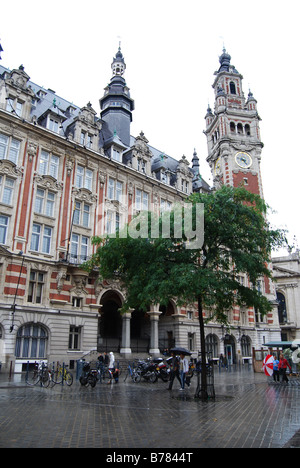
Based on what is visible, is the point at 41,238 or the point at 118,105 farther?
the point at 118,105

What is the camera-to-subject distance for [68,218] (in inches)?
1231

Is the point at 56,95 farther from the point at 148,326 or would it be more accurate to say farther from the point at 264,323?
the point at 264,323

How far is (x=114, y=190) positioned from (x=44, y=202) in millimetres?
8280

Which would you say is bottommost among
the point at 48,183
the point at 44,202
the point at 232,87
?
the point at 44,202

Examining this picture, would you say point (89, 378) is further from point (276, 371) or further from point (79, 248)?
point (79, 248)

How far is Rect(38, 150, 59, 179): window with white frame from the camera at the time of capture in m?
30.9

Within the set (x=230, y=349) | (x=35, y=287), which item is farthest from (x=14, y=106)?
(x=230, y=349)

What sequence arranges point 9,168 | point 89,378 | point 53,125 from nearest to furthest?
point 89,378, point 9,168, point 53,125

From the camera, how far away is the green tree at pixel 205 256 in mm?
15102

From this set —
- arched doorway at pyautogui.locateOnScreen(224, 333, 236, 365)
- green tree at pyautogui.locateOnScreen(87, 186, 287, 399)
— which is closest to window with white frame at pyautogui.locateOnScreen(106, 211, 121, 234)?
green tree at pyautogui.locateOnScreen(87, 186, 287, 399)

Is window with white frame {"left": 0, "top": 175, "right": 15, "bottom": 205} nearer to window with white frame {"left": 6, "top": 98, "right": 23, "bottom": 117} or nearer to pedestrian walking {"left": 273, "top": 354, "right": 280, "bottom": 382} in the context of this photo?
window with white frame {"left": 6, "top": 98, "right": 23, "bottom": 117}

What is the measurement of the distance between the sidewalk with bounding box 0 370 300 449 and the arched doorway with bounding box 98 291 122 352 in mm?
19978

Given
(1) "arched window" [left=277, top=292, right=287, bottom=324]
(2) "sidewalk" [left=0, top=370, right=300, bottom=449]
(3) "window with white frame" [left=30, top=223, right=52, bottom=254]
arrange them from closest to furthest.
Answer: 1. (2) "sidewalk" [left=0, top=370, right=300, bottom=449]
2. (3) "window with white frame" [left=30, top=223, right=52, bottom=254]
3. (1) "arched window" [left=277, top=292, right=287, bottom=324]
